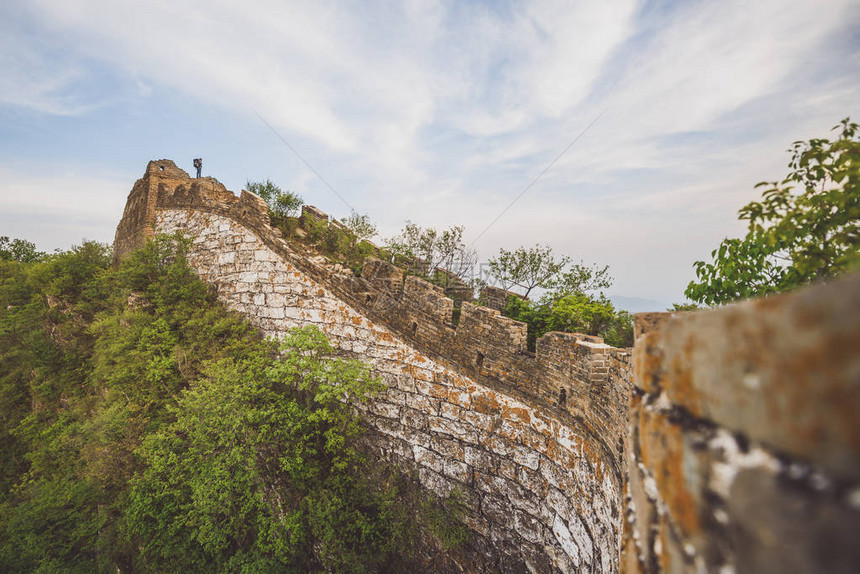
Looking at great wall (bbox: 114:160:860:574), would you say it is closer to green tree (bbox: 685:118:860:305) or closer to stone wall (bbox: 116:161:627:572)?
stone wall (bbox: 116:161:627:572)

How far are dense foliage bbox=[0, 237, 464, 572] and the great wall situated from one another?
696 millimetres

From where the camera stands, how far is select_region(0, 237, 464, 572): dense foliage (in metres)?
5.11

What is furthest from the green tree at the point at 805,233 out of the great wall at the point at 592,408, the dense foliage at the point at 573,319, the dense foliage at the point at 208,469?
the dense foliage at the point at 208,469

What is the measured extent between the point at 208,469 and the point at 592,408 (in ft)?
19.4

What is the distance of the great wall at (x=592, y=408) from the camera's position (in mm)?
444

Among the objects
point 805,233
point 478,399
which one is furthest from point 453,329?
point 805,233

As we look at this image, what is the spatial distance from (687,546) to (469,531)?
17.4ft

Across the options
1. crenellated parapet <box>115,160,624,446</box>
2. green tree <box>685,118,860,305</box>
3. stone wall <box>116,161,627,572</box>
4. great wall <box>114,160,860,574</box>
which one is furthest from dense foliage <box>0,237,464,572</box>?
green tree <box>685,118,860,305</box>

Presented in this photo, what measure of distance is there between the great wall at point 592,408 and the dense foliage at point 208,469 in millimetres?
696

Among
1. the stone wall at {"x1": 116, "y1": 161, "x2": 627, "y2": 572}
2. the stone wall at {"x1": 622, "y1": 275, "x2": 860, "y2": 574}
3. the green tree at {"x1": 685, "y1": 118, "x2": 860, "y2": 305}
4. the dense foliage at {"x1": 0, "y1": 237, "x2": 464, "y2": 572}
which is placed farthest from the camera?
the dense foliage at {"x1": 0, "y1": 237, "x2": 464, "y2": 572}

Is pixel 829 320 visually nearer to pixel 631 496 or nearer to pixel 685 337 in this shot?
pixel 685 337

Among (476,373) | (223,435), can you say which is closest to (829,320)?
(476,373)

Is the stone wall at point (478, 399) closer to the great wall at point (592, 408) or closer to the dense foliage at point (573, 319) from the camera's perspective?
the great wall at point (592, 408)

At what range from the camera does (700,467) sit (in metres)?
0.73
